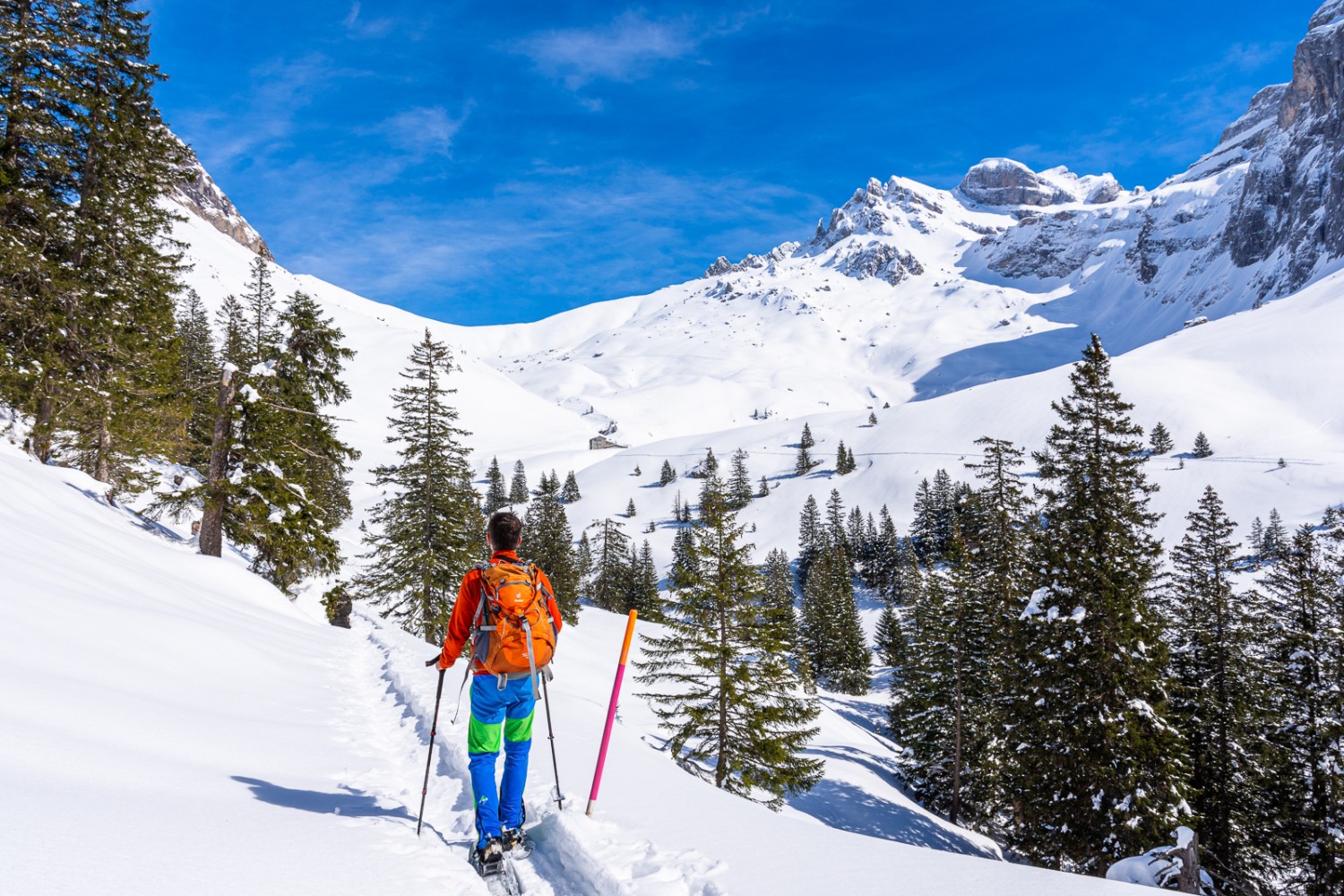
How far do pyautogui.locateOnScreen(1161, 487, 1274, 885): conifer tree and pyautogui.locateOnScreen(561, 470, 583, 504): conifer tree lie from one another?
137m

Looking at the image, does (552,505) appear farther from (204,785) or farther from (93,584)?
(204,785)

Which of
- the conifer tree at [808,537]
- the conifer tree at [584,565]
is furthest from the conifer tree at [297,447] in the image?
the conifer tree at [808,537]

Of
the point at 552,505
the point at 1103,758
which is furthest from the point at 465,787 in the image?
the point at 552,505

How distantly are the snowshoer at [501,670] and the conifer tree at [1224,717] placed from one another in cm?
2286

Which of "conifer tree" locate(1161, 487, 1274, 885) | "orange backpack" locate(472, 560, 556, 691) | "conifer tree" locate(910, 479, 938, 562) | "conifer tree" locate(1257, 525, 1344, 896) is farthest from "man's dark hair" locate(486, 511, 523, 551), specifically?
"conifer tree" locate(910, 479, 938, 562)

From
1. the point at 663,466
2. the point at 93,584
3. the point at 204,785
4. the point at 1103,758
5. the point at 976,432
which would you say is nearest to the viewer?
the point at 204,785

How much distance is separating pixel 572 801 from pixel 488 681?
6.14 feet

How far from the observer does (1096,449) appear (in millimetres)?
19875

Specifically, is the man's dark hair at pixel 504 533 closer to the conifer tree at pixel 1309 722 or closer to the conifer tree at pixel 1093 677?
the conifer tree at pixel 1093 677

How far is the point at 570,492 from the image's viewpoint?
155375mm

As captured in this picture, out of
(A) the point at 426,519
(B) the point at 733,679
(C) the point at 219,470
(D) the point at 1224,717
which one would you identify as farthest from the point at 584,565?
(D) the point at 1224,717

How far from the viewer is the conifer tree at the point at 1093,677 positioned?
1766cm

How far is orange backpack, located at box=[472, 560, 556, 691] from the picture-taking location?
5348 mm

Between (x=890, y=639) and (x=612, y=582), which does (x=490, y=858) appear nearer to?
(x=890, y=639)
